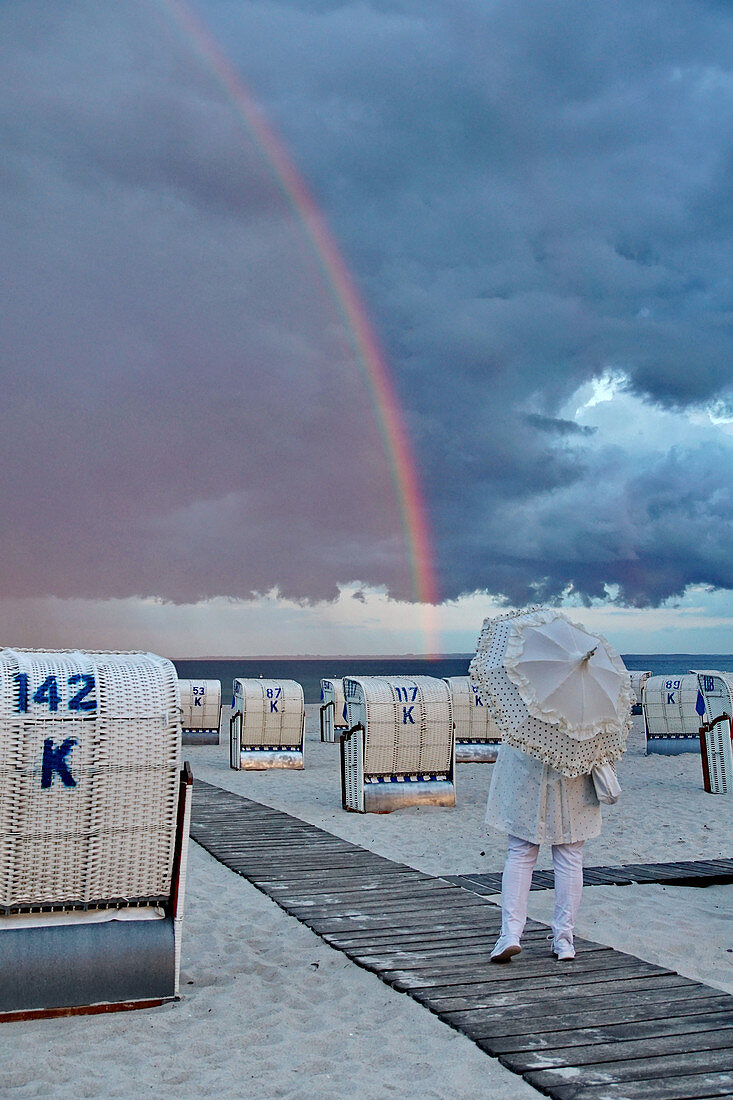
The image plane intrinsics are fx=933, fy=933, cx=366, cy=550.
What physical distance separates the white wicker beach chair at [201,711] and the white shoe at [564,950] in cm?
2194

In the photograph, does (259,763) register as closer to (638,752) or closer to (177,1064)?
(638,752)

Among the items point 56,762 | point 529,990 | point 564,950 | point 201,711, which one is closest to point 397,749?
point 564,950

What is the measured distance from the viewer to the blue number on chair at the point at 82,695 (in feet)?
17.3

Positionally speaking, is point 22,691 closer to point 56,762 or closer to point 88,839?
point 56,762

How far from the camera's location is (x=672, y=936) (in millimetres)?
7078

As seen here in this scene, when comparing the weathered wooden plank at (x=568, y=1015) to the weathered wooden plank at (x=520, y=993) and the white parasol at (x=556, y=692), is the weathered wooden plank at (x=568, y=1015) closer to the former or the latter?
the weathered wooden plank at (x=520, y=993)

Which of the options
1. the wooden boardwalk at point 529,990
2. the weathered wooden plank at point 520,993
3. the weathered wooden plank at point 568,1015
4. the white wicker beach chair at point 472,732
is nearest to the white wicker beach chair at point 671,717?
the white wicker beach chair at point 472,732

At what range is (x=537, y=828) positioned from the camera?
233 inches

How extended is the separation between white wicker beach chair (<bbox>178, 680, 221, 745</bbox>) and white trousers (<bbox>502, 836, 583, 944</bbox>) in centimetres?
2198

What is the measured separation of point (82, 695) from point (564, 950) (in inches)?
139

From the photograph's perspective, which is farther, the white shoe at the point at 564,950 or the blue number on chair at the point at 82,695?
the white shoe at the point at 564,950

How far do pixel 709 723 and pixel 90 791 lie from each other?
14.8 meters

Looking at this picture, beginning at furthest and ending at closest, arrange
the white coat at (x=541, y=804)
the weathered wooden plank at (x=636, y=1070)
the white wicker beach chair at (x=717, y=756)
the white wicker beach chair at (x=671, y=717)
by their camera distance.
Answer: the white wicker beach chair at (x=671, y=717)
the white wicker beach chair at (x=717, y=756)
the white coat at (x=541, y=804)
the weathered wooden plank at (x=636, y=1070)

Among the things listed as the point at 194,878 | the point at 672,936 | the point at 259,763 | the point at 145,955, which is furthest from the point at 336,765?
the point at 145,955
